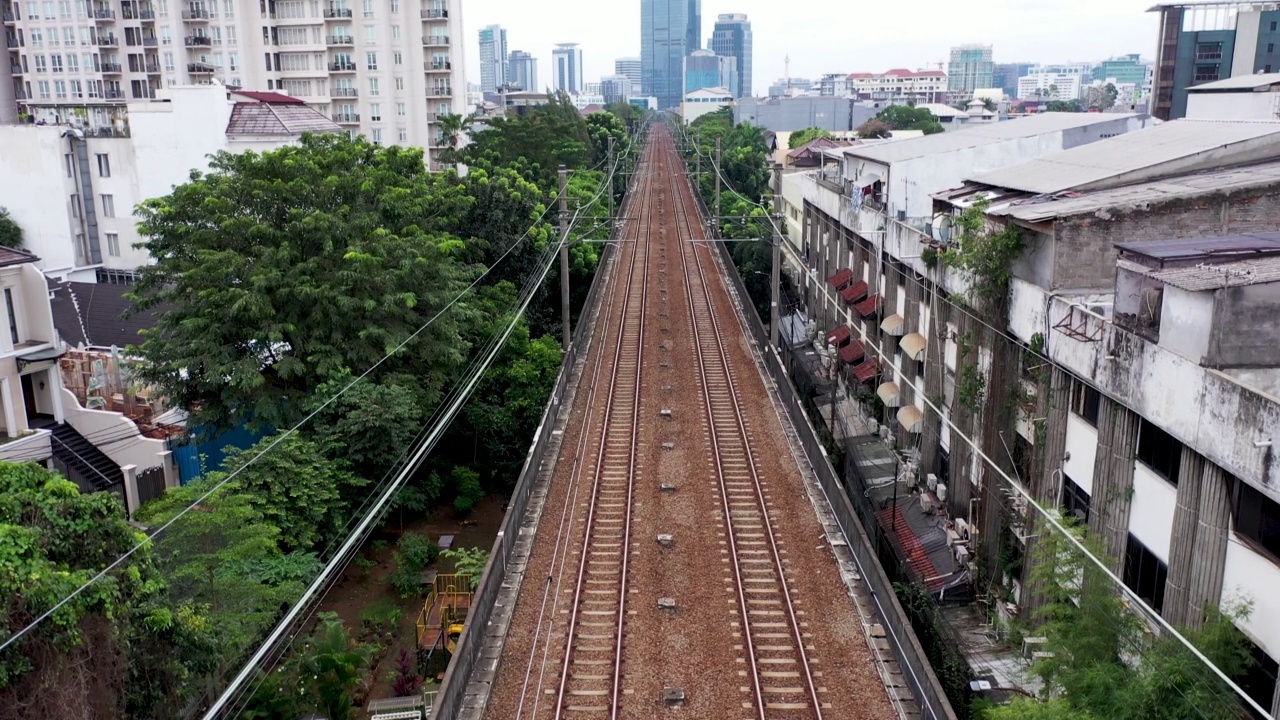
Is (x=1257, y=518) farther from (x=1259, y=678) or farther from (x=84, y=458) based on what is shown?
(x=84, y=458)

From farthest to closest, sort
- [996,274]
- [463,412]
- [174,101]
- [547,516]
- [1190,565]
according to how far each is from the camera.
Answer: [174,101], [463,412], [547,516], [996,274], [1190,565]

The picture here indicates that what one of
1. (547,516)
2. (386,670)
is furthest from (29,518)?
(547,516)

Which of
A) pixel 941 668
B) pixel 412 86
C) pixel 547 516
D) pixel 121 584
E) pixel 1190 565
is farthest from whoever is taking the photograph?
pixel 412 86

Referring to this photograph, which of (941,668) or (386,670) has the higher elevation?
(941,668)

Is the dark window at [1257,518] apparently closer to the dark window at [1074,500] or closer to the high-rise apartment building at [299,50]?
the dark window at [1074,500]

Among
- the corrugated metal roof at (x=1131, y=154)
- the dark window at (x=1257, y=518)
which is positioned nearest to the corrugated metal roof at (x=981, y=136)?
the corrugated metal roof at (x=1131, y=154)

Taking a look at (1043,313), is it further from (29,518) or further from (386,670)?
(29,518)

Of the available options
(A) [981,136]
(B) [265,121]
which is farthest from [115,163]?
(A) [981,136]
